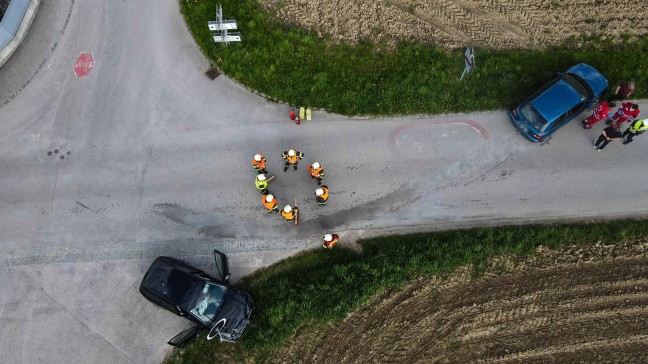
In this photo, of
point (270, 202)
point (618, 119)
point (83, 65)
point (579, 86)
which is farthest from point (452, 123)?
point (83, 65)

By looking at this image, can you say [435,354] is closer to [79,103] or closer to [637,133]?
[637,133]

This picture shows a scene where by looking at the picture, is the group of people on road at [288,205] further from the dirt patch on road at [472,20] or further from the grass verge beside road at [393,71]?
the dirt patch on road at [472,20]

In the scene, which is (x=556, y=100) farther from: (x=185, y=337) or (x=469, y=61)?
(x=185, y=337)

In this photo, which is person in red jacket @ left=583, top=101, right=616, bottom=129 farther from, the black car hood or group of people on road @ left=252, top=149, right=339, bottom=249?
the black car hood

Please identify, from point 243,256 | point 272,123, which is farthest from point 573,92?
point 243,256

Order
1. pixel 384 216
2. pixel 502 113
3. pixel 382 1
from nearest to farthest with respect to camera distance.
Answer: pixel 384 216 < pixel 502 113 < pixel 382 1

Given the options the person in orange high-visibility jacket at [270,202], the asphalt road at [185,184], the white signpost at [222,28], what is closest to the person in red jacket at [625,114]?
the asphalt road at [185,184]

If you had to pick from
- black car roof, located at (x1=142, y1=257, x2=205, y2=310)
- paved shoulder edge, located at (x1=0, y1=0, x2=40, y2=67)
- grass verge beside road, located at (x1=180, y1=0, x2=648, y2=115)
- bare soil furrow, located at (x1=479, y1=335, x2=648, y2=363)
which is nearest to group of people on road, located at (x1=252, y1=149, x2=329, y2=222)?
grass verge beside road, located at (x1=180, y1=0, x2=648, y2=115)
